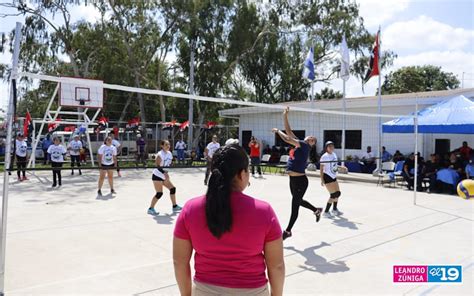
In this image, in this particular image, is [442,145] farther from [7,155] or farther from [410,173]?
[7,155]

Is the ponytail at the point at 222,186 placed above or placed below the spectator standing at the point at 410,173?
above

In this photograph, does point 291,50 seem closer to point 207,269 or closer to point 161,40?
point 161,40

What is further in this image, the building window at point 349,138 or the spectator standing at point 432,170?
the building window at point 349,138

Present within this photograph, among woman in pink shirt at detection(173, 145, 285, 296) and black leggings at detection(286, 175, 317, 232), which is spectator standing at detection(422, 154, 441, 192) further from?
woman in pink shirt at detection(173, 145, 285, 296)

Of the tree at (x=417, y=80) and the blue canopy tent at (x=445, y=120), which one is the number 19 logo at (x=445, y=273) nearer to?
the blue canopy tent at (x=445, y=120)

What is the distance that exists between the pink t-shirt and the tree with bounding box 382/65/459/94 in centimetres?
4297

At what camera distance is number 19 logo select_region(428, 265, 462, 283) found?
468 cm

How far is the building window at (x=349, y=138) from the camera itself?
1886 centimetres

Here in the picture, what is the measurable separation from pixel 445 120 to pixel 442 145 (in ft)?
13.2

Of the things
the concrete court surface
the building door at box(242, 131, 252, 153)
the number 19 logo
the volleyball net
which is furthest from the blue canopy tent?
the building door at box(242, 131, 252, 153)

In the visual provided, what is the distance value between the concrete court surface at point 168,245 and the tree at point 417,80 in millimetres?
34546

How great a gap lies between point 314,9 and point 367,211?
24.1 metres

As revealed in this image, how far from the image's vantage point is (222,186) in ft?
7.04

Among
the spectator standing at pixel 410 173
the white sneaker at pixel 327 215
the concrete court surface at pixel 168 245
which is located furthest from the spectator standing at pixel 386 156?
the white sneaker at pixel 327 215
